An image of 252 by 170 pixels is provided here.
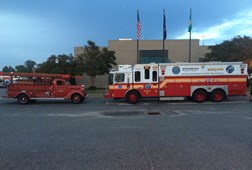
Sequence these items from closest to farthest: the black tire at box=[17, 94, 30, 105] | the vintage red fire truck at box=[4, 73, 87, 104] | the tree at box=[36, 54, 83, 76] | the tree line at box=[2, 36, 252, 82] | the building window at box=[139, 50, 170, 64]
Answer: the black tire at box=[17, 94, 30, 105] → the vintage red fire truck at box=[4, 73, 87, 104] → the tree line at box=[2, 36, 252, 82] → the tree at box=[36, 54, 83, 76] → the building window at box=[139, 50, 170, 64]

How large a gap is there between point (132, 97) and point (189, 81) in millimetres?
4388

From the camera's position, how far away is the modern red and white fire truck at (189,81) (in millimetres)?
22453

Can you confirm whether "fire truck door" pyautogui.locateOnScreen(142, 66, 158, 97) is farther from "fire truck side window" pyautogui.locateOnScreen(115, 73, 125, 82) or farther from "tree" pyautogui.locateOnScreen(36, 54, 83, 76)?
"tree" pyautogui.locateOnScreen(36, 54, 83, 76)

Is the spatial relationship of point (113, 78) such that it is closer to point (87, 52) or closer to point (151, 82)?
point (151, 82)

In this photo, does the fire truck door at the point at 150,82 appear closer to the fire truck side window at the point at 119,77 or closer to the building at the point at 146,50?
the fire truck side window at the point at 119,77

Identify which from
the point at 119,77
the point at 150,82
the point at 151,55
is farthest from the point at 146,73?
the point at 151,55

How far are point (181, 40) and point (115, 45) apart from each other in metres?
12.2

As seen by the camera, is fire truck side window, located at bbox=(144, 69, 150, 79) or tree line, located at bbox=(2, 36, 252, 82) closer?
fire truck side window, located at bbox=(144, 69, 150, 79)

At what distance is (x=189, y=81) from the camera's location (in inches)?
885

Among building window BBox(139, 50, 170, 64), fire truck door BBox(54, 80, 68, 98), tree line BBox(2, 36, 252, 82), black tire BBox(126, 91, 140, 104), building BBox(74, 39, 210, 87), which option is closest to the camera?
black tire BBox(126, 91, 140, 104)

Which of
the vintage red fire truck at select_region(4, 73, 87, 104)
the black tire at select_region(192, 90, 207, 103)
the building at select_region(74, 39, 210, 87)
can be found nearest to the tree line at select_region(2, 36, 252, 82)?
the building at select_region(74, 39, 210, 87)

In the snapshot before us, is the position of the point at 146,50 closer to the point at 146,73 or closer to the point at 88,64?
the point at 88,64

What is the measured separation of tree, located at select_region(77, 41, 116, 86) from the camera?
4469cm

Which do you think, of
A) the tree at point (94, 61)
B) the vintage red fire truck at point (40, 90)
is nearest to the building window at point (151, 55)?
the tree at point (94, 61)
